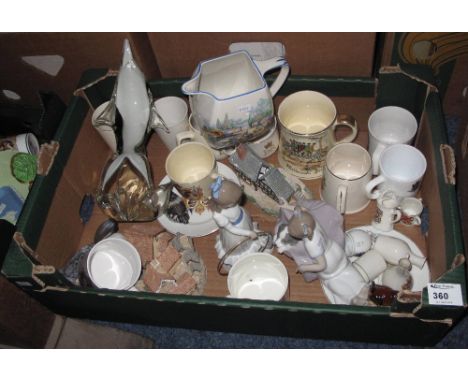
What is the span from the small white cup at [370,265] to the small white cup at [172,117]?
45 centimetres

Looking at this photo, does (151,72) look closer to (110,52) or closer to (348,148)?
(110,52)

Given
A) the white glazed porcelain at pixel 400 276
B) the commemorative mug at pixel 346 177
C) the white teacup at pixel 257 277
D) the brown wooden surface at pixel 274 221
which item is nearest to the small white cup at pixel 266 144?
the brown wooden surface at pixel 274 221

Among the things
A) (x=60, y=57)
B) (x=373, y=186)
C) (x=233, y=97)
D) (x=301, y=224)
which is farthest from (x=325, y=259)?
(x=60, y=57)

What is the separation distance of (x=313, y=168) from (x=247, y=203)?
0.15 meters

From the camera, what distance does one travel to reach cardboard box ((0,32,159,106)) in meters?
1.11

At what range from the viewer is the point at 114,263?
1021 mm

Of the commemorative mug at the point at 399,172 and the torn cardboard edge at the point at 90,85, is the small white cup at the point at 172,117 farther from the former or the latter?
the commemorative mug at the point at 399,172

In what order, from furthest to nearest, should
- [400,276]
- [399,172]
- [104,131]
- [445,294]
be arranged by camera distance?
[104,131]
[399,172]
[400,276]
[445,294]

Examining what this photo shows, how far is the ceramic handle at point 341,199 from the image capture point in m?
0.97

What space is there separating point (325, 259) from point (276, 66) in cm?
38

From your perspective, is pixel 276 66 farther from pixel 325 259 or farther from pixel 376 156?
pixel 325 259

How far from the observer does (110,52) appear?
3.74 ft

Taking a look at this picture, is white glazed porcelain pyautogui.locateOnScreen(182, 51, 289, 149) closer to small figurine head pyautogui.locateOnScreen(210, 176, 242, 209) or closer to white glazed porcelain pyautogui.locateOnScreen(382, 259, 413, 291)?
small figurine head pyautogui.locateOnScreen(210, 176, 242, 209)

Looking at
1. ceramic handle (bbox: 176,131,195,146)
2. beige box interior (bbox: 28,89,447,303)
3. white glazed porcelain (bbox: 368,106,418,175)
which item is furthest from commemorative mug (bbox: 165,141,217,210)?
white glazed porcelain (bbox: 368,106,418,175)
